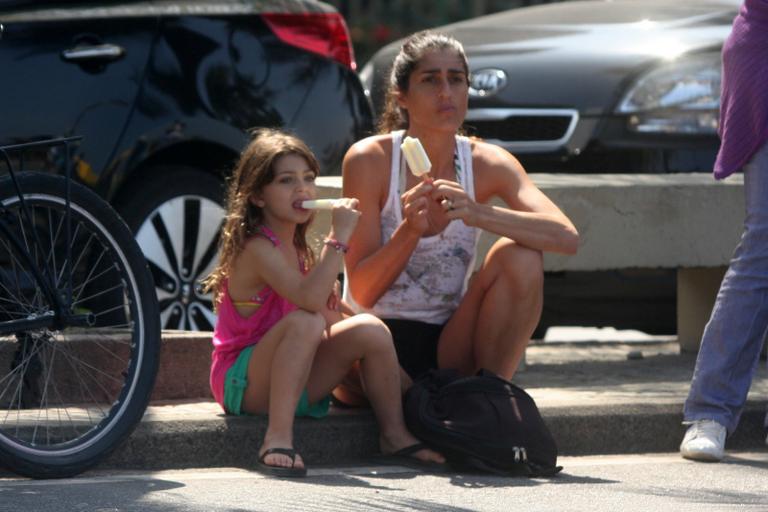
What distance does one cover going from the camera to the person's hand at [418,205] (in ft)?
17.8

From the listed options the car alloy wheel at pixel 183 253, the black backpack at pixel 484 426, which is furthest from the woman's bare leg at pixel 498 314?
the car alloy wheel at pixel 183 253

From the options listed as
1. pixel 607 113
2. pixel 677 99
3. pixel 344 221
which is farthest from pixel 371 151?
pixel 677 99

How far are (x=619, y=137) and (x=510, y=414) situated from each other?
255 centimetres

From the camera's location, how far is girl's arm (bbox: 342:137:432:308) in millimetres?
5613

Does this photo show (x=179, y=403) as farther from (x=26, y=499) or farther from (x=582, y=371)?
→ (x=582, y=371)

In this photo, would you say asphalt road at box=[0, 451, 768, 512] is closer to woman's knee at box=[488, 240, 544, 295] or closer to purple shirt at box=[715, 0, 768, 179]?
woman's knee at box=[488, 240, 544, 295]

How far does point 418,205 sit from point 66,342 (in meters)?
1.11

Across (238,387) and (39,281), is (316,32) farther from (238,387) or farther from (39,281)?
(39,281)

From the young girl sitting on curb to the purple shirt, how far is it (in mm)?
1230

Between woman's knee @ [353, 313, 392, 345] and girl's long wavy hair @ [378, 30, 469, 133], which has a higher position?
girl's long wavy hair @ [378, 30, 469, 133]

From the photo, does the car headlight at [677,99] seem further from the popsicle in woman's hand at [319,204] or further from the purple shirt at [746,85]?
the popsicle in woman's hand at [319,204]

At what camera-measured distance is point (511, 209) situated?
5824 mm

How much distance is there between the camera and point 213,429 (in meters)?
5.38

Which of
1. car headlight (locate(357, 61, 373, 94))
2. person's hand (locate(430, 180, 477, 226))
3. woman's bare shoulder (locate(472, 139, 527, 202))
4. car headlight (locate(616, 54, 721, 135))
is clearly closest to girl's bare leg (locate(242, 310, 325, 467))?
person's hand (locate(430, 180, 477, 226))
